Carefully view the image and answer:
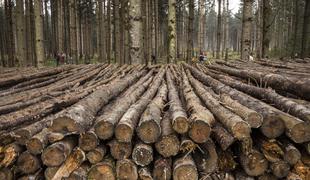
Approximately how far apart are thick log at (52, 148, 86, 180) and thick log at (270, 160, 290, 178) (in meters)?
1.98

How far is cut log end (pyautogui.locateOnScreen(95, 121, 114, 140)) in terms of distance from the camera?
3188 millimetres

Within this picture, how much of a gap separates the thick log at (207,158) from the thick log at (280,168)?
587 millimetres

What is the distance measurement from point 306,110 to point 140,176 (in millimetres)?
1930

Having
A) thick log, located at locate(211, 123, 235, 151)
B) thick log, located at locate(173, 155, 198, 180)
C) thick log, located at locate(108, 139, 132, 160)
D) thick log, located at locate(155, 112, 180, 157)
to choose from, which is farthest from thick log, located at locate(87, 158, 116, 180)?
thick log, located at locate(211, 123, 235, 151)

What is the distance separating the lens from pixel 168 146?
3174 mm

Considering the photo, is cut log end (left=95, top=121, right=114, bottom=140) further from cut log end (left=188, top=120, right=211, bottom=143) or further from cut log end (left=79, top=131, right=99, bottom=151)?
cut log end (left=188, top=120, right=211, bottom=143)

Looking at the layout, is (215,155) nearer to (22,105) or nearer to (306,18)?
(22,105)

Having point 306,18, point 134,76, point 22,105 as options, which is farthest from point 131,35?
point 306,18

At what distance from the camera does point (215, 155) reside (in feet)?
10.5

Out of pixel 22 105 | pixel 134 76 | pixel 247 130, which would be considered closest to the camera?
pixel 247 130

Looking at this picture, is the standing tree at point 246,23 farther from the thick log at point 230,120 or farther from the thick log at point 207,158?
the thick log at point 207,158

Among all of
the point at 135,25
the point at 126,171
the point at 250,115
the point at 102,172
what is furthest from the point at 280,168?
the point at 135,25

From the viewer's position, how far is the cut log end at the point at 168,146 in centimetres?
316

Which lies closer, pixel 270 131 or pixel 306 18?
pixel 270 131
